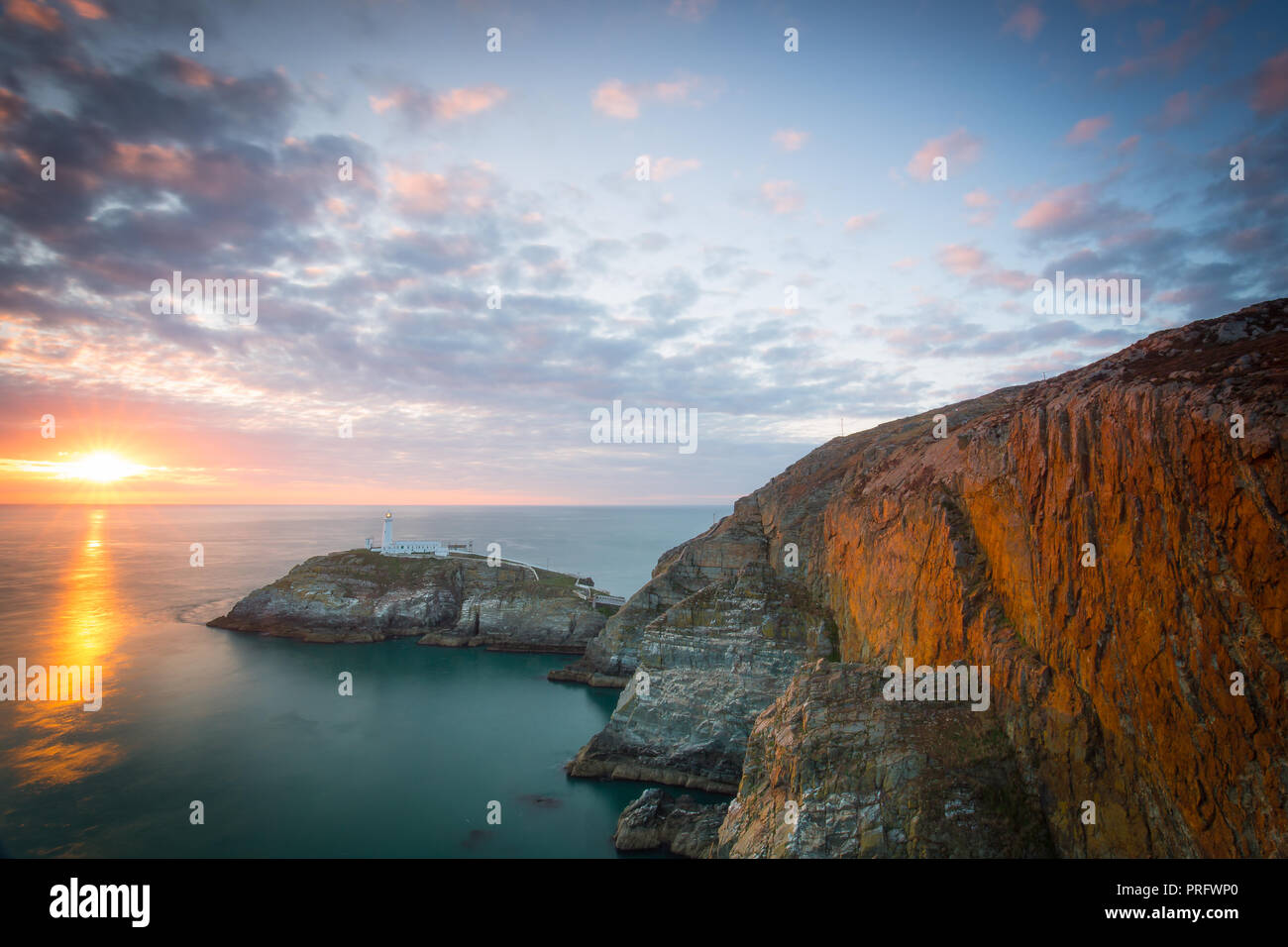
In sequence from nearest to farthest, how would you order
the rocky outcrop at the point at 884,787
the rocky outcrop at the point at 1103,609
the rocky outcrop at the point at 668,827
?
the rocky outcrop at the point at 1103,609 < the rocky outcrop at the point at 884,787 < the rocky outcrop at the point at 668,827

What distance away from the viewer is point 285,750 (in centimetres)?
3634

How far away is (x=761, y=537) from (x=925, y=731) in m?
27.0

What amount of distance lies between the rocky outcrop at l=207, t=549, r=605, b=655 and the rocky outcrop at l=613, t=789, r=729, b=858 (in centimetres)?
3512

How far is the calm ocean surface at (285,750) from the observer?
26484 mm

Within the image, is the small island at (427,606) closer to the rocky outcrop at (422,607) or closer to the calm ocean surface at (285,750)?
the rocky outcrop at (422,607)

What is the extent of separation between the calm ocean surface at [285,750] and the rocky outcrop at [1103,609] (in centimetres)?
1514

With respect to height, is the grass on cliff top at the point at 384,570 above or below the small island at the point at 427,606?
above

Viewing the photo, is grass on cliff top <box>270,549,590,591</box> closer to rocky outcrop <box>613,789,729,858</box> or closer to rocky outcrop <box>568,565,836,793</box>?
rocky outcrop <box>568,565,836,793</box>

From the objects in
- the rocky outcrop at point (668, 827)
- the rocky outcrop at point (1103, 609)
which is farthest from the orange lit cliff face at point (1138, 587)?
the rocky outcrop at point (668, 827)

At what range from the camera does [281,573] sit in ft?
346

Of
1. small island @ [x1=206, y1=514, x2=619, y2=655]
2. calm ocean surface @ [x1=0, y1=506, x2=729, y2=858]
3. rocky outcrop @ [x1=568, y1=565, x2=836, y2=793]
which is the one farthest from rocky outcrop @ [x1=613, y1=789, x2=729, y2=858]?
small island @ [x1=206, y1=514, x2=619, y2=655]

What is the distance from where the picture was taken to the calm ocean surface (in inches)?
1043

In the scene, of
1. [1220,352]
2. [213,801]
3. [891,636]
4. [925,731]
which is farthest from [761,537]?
[213,801]
